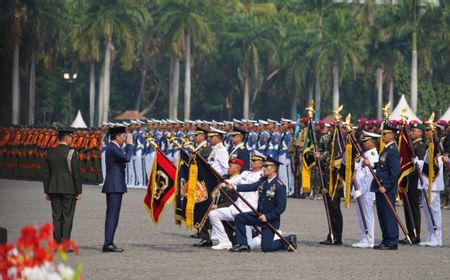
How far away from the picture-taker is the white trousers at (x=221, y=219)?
17.2 m

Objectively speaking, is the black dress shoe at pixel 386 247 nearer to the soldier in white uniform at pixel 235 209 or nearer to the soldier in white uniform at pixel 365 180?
the soldier in white uniform at pixel 365 180

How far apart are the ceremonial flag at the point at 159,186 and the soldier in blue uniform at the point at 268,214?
1.15 meters

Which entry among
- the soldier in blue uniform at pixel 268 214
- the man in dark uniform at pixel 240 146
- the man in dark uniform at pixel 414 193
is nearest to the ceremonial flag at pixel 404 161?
the man in dark uniform at pixel 414 193

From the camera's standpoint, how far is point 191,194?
1719 cm

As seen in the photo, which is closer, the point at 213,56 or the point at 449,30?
the point at 449,30

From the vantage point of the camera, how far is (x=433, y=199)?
18328 mm

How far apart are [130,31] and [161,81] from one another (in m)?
17.5

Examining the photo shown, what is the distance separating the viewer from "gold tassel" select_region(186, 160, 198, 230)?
17.1 meters

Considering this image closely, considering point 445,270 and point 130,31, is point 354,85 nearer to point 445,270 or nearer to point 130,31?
point 130,31

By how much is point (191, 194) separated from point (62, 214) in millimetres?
1731

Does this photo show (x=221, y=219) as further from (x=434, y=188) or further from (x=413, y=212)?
(x=434, y=188)

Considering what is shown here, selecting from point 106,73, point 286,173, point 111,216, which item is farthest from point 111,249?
point 106,73

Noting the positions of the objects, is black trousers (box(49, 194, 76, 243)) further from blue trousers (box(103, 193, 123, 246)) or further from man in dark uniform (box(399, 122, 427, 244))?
man in dark uniform (box(399, 122, 427, 244))

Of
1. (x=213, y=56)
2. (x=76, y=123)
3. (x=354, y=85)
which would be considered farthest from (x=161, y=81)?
(x=76, y=123)
